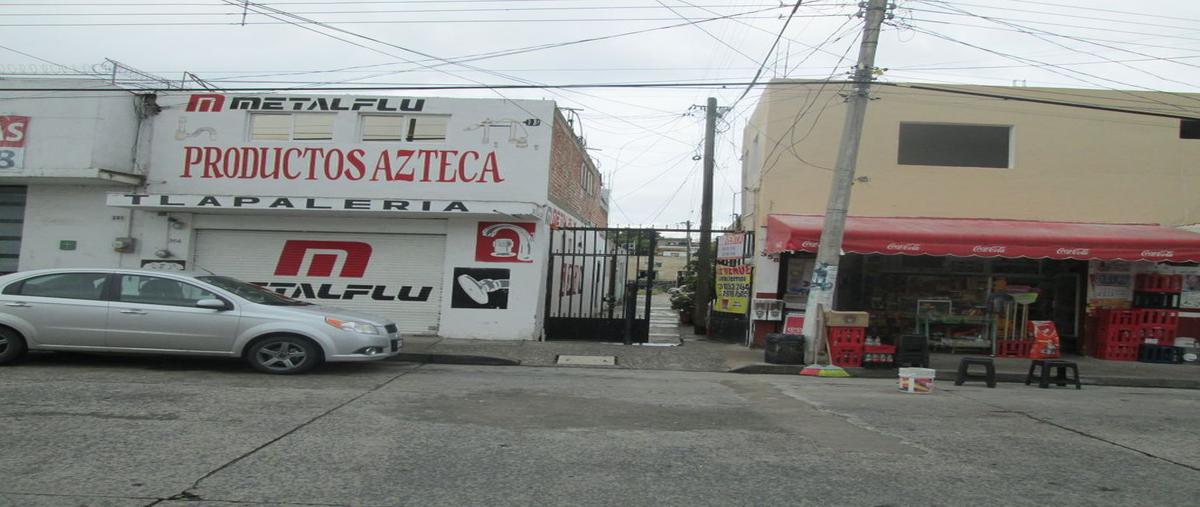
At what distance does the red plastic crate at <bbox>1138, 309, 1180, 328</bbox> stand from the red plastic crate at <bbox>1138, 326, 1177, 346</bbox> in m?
0.07

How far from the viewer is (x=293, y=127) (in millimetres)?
13875

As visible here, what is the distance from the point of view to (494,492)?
14.1 ft

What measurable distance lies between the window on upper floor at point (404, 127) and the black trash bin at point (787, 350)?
23.3 ft

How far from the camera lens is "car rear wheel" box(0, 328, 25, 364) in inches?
348

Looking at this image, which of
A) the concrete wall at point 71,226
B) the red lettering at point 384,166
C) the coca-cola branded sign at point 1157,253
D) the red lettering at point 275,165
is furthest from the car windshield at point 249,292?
the coca-cola branded sign at point 1157,253

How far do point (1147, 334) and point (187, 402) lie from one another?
1530cm

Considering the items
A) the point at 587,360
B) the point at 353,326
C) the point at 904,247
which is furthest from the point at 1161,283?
the point at 353,326

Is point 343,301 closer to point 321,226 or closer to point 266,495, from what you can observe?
point 321,226

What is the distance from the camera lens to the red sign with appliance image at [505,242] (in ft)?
43.8

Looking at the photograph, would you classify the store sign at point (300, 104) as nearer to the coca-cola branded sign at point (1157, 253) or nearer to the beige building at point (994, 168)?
the beige building at point (994, 168)

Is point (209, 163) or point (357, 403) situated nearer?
point (357, 403)

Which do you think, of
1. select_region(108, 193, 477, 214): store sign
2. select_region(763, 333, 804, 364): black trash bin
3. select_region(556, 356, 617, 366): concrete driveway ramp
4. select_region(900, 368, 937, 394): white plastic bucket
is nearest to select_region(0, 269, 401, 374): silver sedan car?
select_region(556, 356, 617, 366): concrete driveway ramp

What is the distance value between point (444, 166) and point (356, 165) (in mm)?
1673

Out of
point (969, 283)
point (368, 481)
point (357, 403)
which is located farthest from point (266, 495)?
point (969, 283)
